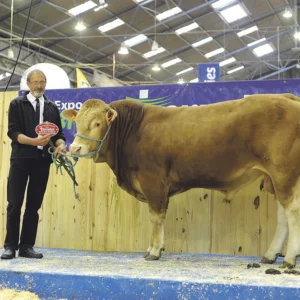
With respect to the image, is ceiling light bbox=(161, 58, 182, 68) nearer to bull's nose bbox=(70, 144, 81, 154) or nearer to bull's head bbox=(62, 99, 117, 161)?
bull's head bbox=(62, 99, 117, 161)

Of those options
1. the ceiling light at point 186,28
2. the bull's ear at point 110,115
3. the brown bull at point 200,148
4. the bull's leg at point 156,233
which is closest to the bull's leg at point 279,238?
the brown bull at point 200,148

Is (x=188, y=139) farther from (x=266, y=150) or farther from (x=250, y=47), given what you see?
(x=250, y=47)

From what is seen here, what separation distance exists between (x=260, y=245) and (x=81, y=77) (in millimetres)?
4650

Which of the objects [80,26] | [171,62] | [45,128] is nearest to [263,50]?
[171,62]

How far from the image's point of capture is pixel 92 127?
3756 millimetres

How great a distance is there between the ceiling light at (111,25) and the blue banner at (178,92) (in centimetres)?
1086

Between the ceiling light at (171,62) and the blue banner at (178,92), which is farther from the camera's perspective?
the ceiling light at (171,62)

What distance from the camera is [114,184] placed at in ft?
15.6

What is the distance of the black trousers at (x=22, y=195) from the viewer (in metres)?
3.88

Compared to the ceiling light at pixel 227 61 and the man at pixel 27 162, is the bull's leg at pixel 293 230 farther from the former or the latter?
the ceiling light at pixel 227 61

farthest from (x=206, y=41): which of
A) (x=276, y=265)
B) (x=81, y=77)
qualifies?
(x=276, y=265)

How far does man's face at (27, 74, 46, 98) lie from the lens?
3.93 metres

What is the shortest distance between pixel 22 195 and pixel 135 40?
13869 millimetres

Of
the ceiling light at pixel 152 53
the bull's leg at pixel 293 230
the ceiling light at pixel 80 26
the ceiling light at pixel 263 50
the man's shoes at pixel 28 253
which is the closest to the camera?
the bull's leg at pixel 293 230
